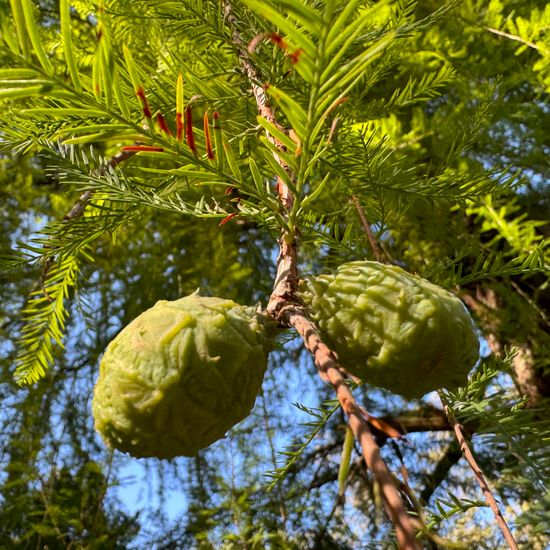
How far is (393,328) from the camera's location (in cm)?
53

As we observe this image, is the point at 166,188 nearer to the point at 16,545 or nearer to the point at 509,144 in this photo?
the point at 509,144

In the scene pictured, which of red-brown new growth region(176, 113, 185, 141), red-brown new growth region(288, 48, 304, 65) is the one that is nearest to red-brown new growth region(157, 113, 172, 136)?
red-brown new growth region(176, 113, 185, 141)

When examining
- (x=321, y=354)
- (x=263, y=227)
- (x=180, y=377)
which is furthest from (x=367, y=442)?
(x=263, y=227)

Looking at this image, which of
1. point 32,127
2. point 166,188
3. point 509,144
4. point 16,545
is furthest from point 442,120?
point 16,545

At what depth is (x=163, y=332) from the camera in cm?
51

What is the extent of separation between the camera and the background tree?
2.41 ft

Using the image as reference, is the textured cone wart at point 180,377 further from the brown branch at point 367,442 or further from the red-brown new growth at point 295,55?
Result: the red-brown new growth at point 295,55

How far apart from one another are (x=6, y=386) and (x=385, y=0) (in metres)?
1.86

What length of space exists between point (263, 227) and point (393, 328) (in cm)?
26

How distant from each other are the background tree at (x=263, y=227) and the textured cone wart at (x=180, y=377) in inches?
5.3

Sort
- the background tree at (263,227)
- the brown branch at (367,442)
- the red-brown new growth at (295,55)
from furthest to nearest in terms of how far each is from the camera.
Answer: the background tree at (263,227) < the red-brown new growth at (295,55) < the brown branch at (367,442)

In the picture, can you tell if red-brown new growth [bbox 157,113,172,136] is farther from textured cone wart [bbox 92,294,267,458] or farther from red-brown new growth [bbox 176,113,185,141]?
textured cone wart [bbox 92,294,267,458]

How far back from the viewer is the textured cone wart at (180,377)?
0.50 metres

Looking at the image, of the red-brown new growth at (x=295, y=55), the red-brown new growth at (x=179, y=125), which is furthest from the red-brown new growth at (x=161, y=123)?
the red-brown new growth at (x=295, y=55)
